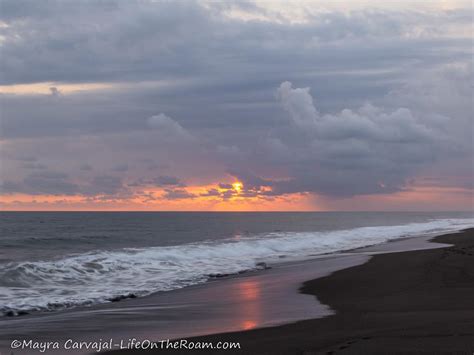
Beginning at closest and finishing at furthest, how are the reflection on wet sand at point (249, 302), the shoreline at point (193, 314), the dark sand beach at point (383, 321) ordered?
the dark sand beach at point (383, 321)
the shoreline at point (193, 314)
the reflection on wet sand at point (249, 302)

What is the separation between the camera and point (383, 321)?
34.0 feet

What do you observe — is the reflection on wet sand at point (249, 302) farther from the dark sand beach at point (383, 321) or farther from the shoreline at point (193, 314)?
the dark sand beach at point (383, 321)

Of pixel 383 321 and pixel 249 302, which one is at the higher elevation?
pixel 383 321

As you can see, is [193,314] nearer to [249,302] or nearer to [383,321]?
[249,302]

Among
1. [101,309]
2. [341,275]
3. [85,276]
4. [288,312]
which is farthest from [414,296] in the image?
[85,276]

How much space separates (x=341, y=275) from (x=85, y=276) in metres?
9.31

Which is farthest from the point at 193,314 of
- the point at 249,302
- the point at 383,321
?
the point at 383,321

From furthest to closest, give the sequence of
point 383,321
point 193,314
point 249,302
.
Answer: point 249,302
point 193,314
point 383,321

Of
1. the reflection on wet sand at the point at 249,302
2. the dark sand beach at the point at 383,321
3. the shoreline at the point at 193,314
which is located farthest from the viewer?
the reflection on wet sand at the point at 249,302

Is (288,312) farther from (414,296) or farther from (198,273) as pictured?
(198,273)

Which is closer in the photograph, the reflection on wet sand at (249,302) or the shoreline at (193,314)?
the shoreline at (193,314)

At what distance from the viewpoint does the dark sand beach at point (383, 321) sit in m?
8.41

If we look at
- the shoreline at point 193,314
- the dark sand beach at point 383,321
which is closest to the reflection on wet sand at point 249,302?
the shoreline at point 193,314

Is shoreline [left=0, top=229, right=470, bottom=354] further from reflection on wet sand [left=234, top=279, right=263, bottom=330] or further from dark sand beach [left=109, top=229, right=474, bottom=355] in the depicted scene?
dark sand beach [left=109, top=229, right=474, bottom=355]
